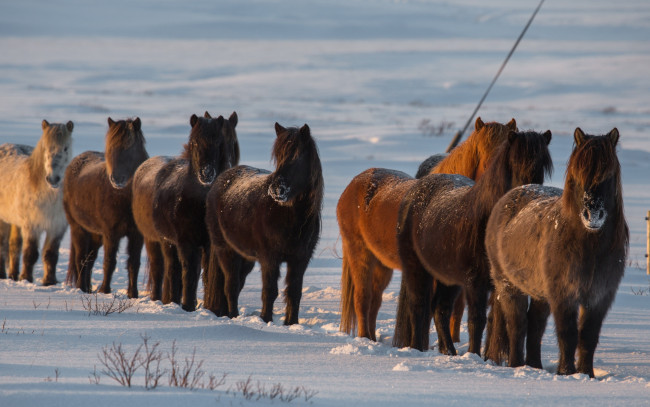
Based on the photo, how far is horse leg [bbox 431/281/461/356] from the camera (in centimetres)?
754

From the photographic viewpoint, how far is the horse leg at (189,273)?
31.9ft

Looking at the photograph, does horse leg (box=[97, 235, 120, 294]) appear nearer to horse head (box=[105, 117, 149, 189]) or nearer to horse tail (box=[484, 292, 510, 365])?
horse head (box=[105, 117, 149, 189])

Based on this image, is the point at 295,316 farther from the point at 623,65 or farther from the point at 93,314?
the point at 623,65

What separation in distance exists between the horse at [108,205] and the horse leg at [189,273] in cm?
131

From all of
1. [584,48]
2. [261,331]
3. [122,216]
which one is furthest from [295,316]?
[584,48]

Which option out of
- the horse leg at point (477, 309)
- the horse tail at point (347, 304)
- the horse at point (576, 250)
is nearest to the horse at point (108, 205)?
the horse tail at point (347, 304)

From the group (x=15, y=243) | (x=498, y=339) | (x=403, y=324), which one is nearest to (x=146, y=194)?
(x=15, y=243)

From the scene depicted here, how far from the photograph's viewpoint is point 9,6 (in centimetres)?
12269

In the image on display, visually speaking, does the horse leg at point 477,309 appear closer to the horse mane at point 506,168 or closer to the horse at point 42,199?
the horse mane at point 506,168

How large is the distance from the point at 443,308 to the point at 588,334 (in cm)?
184

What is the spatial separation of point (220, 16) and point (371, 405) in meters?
123

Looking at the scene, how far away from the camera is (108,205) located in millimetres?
11156

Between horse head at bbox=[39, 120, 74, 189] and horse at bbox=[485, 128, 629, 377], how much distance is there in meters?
7.49

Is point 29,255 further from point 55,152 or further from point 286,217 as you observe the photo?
point 286,217
